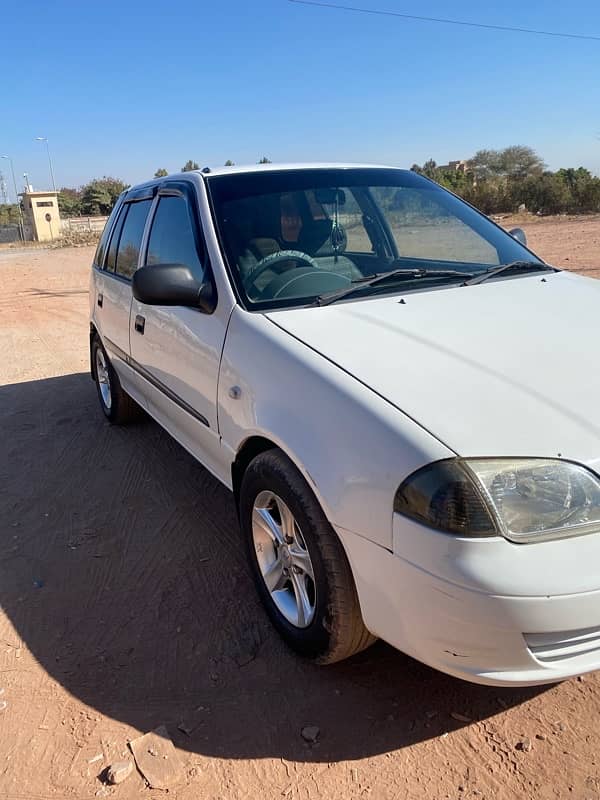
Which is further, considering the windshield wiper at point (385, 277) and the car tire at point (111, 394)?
the car tire at point (111, 394)

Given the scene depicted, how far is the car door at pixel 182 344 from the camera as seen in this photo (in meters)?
3.03

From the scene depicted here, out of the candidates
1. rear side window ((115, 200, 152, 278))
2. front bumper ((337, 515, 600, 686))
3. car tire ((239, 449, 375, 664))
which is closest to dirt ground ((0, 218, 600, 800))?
car tire ((239, 449, 375, 664))

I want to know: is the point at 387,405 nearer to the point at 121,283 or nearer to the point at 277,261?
the point at 277,261

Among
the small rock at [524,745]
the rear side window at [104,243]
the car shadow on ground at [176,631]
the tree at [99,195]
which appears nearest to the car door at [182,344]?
the car shadow on ground at [176,631]

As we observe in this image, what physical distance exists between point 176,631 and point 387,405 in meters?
1.52

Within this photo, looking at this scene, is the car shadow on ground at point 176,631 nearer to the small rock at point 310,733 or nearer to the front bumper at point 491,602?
Result: the small rock at point 310,733

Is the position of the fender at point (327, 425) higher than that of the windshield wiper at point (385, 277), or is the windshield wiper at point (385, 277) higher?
the windshield wiper at point (385, 277)

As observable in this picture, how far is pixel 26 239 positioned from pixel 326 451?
56.7 metres

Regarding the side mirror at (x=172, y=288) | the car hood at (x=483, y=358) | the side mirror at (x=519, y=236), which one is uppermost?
the side mirror at (x=519, y=236)

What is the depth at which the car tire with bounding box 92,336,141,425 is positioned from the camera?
5.27 meters

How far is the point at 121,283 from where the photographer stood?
4551 millimetres

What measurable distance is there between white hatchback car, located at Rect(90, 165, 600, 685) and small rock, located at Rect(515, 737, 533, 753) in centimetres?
43

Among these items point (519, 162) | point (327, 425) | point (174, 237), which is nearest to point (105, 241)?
point (174, 237)

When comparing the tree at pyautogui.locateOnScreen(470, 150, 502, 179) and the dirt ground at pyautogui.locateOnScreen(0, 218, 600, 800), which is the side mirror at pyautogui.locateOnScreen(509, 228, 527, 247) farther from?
the tree at pyautogui.locateOnScreen(470, 150, 502, 179)
